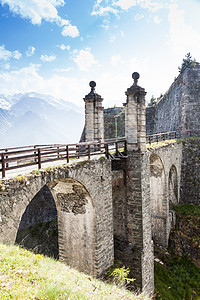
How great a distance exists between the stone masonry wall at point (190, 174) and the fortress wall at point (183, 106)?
2.96 meters

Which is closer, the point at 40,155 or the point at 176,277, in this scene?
the point at 40,155

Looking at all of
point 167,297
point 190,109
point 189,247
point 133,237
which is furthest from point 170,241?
point 190,109

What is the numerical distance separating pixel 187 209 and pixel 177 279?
5.77m

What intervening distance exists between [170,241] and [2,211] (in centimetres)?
1340

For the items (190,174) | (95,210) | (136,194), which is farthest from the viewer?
(190,174)

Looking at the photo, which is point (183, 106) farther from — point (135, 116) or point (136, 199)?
point (136, 199)

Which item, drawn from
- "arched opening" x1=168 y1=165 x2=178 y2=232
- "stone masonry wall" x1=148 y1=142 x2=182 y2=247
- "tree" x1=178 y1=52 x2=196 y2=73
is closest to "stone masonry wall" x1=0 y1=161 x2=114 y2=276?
"stone masonry wall" x1=148 y1=142 x2=182 y2=247

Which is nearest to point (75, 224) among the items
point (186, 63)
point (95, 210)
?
point (95, 210)

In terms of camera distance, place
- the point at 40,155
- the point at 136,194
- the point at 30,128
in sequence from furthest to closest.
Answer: the point at 30,128 < the point at 136,194 < the point at 40,155

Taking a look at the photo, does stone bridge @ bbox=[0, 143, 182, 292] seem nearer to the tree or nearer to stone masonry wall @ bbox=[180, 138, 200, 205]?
stone masonry wall @ bbox=[180, 138, 200, 205]

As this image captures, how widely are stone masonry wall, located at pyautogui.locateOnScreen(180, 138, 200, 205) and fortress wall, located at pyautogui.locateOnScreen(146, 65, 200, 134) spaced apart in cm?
296

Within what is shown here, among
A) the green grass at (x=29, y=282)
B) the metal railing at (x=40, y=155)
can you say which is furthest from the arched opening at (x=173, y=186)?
the green grass at (x=29, y=282)

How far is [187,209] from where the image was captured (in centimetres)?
1642

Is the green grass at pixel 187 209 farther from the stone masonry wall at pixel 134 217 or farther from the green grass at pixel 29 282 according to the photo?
the green grass at pixel 29 282
